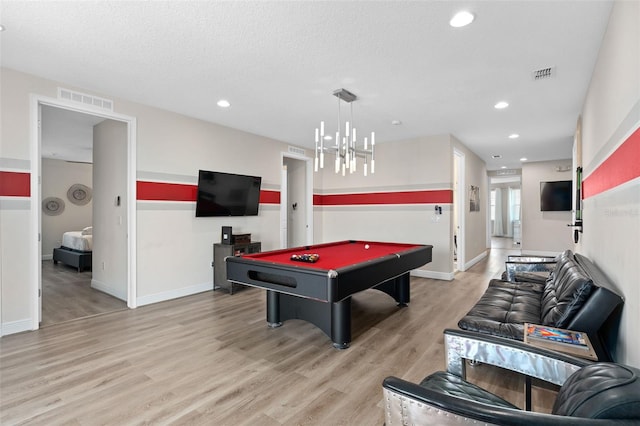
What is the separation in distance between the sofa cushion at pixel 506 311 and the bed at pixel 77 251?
7122 mm

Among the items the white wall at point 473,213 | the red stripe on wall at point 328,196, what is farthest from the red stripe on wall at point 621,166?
the white wall at point 473,213

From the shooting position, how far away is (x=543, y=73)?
3244 mm

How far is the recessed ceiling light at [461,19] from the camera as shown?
2.27 metres

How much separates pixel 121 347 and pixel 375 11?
3.58 metres

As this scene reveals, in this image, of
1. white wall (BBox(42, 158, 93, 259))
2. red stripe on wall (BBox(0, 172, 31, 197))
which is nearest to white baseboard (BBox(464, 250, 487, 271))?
red stripe on wall (BBox(0, 172, 31, 197))

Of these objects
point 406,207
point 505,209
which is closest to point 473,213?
point 406,207

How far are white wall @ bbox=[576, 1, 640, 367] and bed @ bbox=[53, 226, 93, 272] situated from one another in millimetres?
7995

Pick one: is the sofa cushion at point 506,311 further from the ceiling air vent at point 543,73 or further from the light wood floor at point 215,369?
the ceiling air vent at point 543,73

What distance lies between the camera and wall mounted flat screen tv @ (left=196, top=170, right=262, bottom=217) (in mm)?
4816

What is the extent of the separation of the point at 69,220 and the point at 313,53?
29.5 feet

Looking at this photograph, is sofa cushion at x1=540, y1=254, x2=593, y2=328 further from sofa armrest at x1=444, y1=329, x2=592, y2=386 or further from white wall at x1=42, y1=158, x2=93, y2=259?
white wall at x1=42, y1=158, x2=93, y2=259

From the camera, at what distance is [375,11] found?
226cm

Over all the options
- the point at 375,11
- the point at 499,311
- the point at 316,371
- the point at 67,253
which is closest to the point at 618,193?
the point at 499,311

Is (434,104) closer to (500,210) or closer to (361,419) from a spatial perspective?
(361,419)
